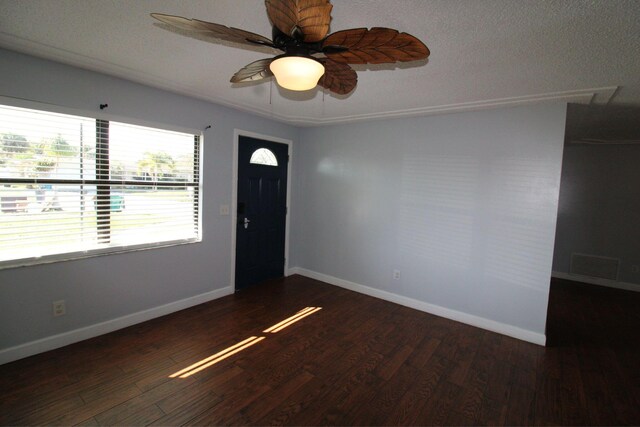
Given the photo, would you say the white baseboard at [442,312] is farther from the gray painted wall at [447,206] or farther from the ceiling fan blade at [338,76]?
the ceiling fan blade at [338,76]

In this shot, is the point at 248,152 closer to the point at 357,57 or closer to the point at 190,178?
the point at 190,178

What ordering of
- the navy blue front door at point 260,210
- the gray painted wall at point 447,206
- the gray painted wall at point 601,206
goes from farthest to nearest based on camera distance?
1. the gray painted wall at point 601,206
2. the navy blue front door at point 260,210
3. the gray painted wall at point 447,206

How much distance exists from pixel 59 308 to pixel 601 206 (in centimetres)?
734

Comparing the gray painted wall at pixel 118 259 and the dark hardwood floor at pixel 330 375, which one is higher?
the gray painted wall at pixel 118 259

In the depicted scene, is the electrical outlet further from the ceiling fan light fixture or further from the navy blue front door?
the ceiling fan light fixture

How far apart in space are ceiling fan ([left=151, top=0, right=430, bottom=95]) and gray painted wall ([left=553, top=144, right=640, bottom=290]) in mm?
5403

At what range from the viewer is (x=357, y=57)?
1.42 meters

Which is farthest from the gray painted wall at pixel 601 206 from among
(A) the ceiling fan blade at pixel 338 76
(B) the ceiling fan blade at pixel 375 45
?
(B) the ceiling fan blade at pixel 375 45

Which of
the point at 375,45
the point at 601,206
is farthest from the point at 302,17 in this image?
the point at 601,206

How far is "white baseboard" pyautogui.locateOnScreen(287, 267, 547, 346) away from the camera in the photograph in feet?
9.67

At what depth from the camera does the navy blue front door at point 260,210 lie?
153 inches

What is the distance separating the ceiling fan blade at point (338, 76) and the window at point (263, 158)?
7.64ft

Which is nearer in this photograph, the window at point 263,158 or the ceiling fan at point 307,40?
the ceiling fan at point 307,40

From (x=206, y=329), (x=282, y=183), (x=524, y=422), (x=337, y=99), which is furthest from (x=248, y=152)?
(x=524, y=422)
